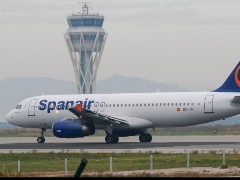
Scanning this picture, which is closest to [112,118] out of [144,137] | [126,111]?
[126,111]

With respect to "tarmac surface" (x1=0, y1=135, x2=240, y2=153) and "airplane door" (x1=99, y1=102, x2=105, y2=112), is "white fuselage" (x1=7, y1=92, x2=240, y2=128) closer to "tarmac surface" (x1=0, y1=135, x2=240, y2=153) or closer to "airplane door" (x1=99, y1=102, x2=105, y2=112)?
"airplane door" (x1=99, y1=102, x2=105, y2=112)

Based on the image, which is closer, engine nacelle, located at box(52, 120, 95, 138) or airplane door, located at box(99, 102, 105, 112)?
engine nacelle, located at box(52, 120, 95, 138)

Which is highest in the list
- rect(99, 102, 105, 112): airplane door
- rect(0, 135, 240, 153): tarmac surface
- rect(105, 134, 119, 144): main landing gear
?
rect(99, 102, 105, 112): airplane door

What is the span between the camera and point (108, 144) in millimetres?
54188

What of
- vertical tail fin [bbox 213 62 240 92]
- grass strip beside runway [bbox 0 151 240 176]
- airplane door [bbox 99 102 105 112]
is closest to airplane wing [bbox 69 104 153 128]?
airplane door [bbox 99 102 105 112]

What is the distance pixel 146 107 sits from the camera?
55.5 m

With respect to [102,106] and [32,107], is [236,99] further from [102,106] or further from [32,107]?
[32,107]

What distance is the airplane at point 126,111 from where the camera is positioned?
52.6 metres

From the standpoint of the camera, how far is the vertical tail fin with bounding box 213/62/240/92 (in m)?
52.9

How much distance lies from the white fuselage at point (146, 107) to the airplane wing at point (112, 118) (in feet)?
1.19

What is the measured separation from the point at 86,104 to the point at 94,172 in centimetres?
2681

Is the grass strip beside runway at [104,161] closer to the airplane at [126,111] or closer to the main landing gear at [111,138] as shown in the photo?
the airplane at [126,111]

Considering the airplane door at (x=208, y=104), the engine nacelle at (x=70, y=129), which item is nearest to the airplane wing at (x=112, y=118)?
the engine nacelle at (x=70, y=129)

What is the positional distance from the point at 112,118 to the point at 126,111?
2.48 m
